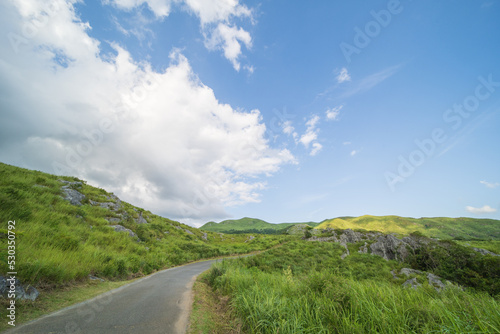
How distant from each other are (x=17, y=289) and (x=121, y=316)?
3.04 metres

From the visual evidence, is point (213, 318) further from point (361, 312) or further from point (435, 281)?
point (435, 281)

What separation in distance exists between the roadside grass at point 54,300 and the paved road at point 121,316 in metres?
0.31

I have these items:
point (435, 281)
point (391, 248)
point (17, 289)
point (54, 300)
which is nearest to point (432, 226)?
point (391, 248)

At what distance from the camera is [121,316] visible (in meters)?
5.30

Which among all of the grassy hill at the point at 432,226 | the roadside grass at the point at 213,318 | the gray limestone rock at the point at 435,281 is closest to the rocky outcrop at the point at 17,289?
the roadside grass at the point at 213,318

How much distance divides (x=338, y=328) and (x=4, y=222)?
15028 mm

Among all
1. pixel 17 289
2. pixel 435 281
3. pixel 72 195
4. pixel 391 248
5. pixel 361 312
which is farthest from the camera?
pixel 391 248

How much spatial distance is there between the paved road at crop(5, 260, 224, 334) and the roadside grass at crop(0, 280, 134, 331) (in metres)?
0.31

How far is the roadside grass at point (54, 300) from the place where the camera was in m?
4.68

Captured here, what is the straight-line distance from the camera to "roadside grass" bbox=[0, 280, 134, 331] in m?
4.68

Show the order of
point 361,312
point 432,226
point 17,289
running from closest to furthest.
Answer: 1. point 361,312
2. point 17,289
3. point 432,226

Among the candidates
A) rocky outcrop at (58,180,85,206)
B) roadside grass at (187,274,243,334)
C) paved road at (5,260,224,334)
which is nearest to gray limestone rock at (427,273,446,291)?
roadside grass at (187,274,243,334)

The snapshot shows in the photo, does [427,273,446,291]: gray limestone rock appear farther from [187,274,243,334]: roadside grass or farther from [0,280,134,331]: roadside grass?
[0,280,134,331]: roadside grass

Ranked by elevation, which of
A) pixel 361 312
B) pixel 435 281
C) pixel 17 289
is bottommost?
pixel 435 281
